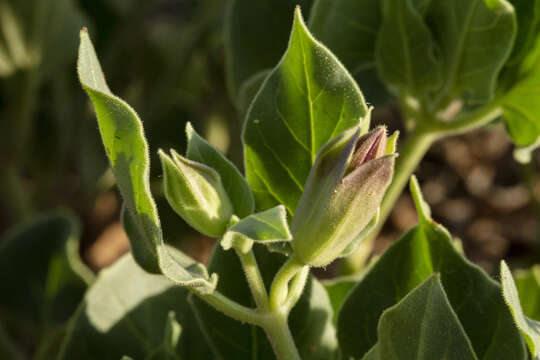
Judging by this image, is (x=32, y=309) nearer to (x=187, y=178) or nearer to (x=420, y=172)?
(x=187, y=178)

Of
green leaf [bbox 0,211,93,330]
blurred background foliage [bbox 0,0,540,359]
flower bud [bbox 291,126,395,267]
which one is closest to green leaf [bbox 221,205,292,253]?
flower bud [bbox 291,126,395,267]

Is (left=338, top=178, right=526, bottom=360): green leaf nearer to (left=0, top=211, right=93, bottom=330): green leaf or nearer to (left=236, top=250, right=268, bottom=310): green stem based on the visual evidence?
(left=236, top=250, right=268, bottom=310): green stem

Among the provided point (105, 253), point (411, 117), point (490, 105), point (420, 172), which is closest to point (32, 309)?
point (411, 117)

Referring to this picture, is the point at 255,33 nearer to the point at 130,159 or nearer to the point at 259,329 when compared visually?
the point at 259,329

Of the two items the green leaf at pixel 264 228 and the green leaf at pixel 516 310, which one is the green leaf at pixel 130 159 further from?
the green leaf at pixel 516 310

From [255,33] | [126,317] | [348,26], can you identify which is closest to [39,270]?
[126,317]
